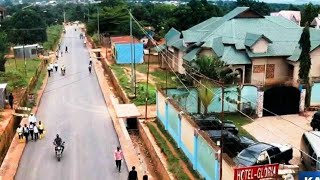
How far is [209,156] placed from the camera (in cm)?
1653

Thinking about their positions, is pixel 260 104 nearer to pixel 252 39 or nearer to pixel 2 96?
pixel 252 39

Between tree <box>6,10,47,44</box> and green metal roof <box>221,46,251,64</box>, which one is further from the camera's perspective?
tree <box>6,10,47,44</box>

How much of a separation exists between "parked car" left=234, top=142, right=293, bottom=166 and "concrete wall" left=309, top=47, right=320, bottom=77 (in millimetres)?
17812

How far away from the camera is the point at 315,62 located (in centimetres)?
3556

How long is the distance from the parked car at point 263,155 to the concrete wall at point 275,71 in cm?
1755

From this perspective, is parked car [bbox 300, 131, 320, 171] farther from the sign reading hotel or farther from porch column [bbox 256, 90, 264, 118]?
porch column [bbox 256, 90, 264, 118]

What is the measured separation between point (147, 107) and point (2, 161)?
36.7ft

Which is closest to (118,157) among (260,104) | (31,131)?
(31,131)

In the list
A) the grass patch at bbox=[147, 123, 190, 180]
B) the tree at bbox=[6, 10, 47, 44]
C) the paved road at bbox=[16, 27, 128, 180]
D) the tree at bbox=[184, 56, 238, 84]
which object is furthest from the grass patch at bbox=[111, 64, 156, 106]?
the tree at bbox=[6, 10, 47, 44]

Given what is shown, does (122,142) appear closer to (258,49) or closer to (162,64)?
(258,49)

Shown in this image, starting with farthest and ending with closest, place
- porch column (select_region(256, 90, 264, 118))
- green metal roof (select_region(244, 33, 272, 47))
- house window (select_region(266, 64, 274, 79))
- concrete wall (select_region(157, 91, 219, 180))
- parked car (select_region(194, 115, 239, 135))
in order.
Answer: house window (select_region(266, 64, 274, 79)), green metal roof (select_region(244, 33, 272, 47)), porch column (select_region(256, 90, 264, 118)), parked car (select_region(194, 115, 239, 135)), concrete wall (select_region(157, 91, 219, 180))

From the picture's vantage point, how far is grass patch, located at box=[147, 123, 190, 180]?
18.1 metres

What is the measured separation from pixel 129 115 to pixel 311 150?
11.8m

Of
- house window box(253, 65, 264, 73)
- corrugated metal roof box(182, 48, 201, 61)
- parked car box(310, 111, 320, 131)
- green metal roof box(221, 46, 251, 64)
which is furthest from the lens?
corrugated metal roof box(182, 48, 201, 61)
